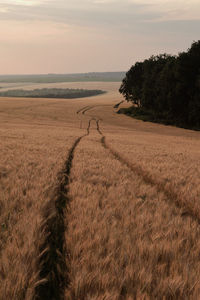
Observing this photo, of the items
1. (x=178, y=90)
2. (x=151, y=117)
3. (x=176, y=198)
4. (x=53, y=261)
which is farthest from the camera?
(x=151, y=117)

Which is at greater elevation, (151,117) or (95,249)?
(151,117)

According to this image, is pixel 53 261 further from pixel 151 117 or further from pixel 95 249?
pixel 151 117

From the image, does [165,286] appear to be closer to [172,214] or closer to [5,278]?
[5,278]

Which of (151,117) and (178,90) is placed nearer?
(178,90)

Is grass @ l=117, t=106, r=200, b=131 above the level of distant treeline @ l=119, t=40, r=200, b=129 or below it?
below

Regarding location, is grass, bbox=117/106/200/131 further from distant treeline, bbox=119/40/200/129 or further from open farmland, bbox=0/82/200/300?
open farmland, bbox=0/82/200/300

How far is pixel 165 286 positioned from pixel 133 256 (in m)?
0.58

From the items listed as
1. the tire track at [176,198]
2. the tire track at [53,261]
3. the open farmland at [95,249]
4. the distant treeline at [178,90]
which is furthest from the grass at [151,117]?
the tire track at [53,261]

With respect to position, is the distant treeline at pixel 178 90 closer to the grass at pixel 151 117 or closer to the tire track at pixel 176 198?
the grass at pixel 151 117

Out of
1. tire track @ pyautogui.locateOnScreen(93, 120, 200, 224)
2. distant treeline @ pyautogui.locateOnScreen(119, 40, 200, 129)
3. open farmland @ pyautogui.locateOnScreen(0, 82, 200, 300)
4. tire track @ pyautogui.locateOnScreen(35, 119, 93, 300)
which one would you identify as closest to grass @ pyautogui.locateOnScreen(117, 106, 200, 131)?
distant treeline @ pyautogui.locateOnScreen(119, 40, 200, 129)

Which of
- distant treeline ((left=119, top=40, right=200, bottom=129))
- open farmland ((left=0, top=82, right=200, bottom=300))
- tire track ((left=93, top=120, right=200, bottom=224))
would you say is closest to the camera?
open farmland ((left=0, top=82, right=200, bottom=300))

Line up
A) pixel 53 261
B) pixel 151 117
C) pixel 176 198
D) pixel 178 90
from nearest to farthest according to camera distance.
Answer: pixel 53 261
pixel 176 198
pixel 178 90
pixel 151 117

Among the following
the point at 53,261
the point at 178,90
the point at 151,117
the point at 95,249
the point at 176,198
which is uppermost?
the point at 178,90

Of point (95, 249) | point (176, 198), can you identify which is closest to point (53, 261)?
point (95, 249)
